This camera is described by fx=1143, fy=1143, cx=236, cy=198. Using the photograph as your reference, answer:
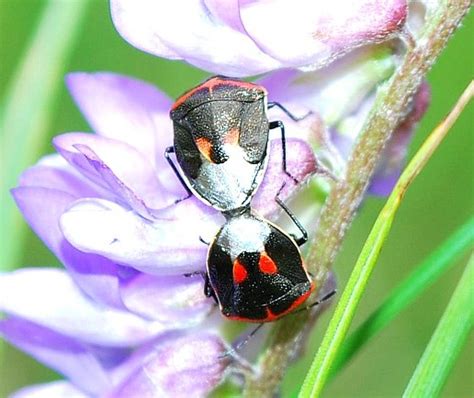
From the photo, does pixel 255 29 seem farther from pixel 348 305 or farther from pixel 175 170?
pixel 348 305

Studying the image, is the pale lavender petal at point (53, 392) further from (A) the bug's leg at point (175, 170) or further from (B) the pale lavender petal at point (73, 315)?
(A) the bug's leg at point (175, 170)

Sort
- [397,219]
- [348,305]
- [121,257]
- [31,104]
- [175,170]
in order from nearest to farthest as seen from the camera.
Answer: [348,305], [121,257], [175,170], [31,104], [397,219]

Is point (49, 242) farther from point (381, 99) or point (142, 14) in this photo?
point (381, 99)

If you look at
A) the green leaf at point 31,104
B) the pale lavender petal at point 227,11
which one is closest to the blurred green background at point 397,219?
the green leaf at point 31,104

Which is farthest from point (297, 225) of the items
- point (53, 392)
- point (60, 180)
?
point (53, 392)

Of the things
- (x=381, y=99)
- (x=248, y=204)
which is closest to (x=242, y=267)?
(x=248, y=204)

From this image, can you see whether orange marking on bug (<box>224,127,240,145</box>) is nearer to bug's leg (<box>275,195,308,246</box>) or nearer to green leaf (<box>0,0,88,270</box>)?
bug's leg (<box>275,195,308,246</box>)
